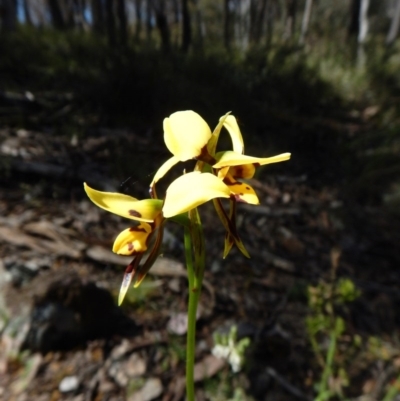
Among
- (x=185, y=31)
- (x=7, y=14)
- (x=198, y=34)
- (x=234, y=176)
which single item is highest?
(x=234, y=176)

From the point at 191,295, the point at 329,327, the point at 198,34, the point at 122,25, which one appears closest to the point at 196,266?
the point at 191,295

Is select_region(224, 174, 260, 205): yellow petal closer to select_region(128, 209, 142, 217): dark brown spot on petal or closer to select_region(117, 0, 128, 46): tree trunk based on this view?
select_region(128, 209, 142, 217): dark brown spot on petal

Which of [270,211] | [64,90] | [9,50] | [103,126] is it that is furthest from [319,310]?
[9,50]

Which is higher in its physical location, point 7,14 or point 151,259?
point 151,259

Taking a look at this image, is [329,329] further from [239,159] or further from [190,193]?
[190,193]

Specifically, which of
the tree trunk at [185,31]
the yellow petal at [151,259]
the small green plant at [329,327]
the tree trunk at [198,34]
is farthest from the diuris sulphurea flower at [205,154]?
the tree trunk at [185,31]
